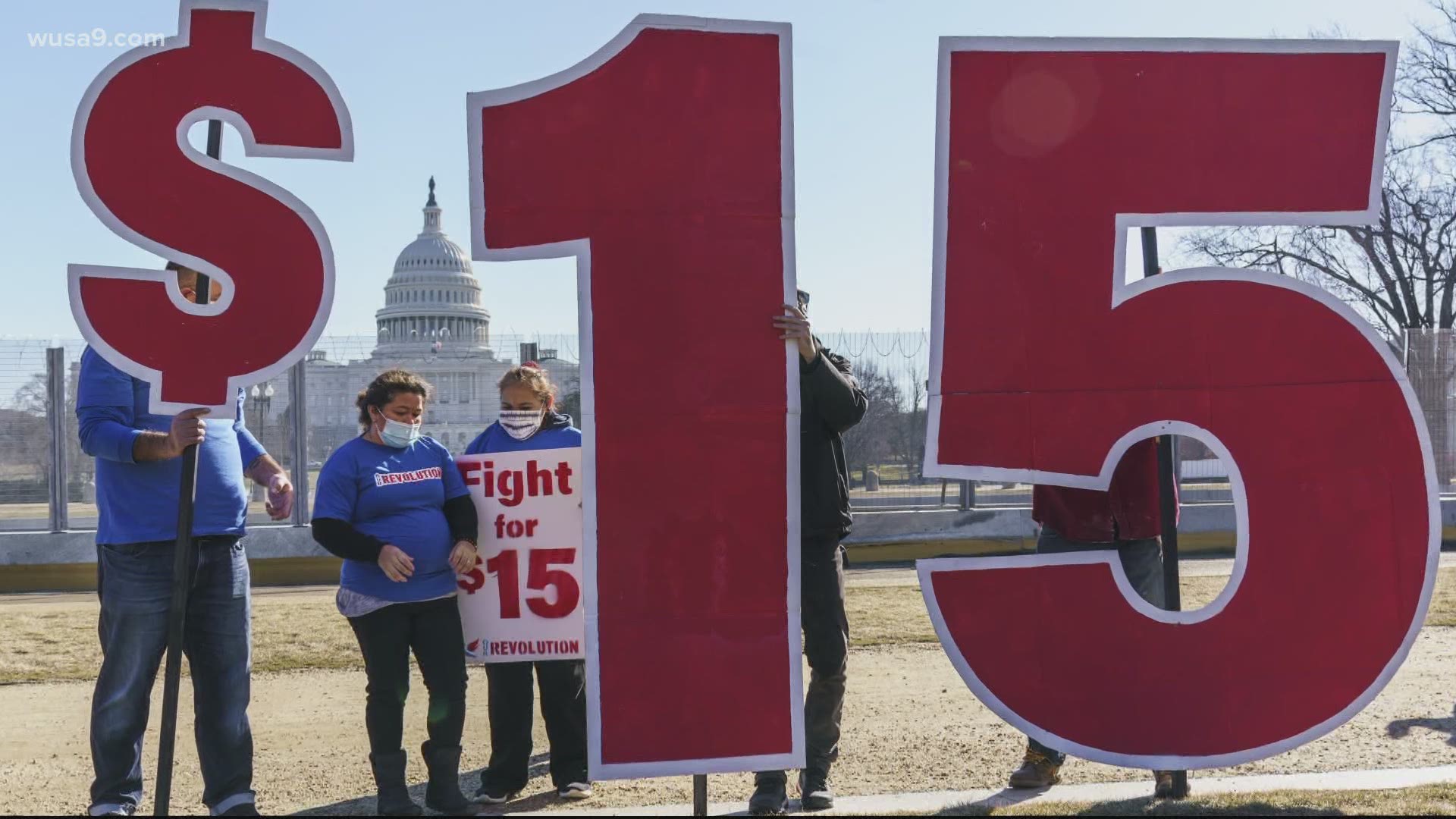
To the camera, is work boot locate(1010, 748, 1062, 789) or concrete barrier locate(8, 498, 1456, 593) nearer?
work boot locate(1010, 748, 1062, 789)

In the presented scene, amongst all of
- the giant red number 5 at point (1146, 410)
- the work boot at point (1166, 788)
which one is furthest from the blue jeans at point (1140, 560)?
the giant red number 5 at point (1146, 410)

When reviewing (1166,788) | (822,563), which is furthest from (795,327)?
(1166,788)

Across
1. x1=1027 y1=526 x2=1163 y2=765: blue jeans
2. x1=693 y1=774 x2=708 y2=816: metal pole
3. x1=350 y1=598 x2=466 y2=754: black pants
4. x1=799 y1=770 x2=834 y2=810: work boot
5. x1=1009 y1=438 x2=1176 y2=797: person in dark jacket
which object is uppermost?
x1=1009 y1=438 x2=1176 y2=797: person in dark jacket

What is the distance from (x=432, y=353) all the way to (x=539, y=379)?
1233 cm

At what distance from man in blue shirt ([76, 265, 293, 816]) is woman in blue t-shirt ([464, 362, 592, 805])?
0.94m

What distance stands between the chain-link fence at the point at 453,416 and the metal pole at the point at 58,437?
0.07ft

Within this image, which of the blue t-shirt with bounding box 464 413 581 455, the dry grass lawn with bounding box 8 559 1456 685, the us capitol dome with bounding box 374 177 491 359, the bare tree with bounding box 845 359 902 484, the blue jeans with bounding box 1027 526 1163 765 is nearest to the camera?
the blue jeans with bounding box 1027 526 1163 765

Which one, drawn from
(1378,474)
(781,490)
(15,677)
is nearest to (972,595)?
(781,490)

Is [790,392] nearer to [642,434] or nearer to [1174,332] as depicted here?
[642,434]

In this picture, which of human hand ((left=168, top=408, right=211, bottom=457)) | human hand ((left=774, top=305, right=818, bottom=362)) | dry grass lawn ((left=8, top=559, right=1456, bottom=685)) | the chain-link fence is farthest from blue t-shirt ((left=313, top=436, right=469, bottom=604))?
the chain-link fence

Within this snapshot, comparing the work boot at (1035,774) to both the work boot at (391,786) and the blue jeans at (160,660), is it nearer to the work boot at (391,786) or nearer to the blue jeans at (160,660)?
the work boot at (391,786)

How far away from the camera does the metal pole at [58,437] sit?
14.0 metres

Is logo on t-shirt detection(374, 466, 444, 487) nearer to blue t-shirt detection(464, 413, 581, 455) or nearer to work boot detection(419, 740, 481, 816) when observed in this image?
blue t-shirt detection(464, 413, 581, 455)

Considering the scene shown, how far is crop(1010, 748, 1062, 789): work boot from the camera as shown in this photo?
4.98m
